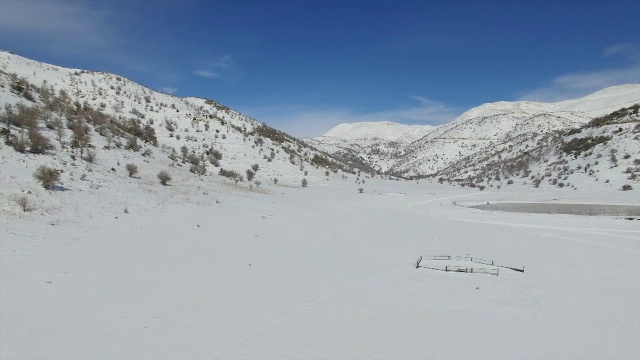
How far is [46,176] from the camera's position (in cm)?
1546

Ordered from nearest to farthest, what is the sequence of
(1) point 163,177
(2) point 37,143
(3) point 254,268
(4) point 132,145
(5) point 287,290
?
(5) point 287,290, (3) point 254,268, (2) point 37,143, (1) point 163,177, (4) point 132,145

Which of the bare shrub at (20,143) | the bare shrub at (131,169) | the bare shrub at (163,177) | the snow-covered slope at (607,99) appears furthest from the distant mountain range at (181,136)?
the snow-covered slope at (607,99)

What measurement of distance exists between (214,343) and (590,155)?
2026 inches

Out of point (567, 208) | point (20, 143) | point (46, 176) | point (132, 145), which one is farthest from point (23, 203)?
point (567, 208)

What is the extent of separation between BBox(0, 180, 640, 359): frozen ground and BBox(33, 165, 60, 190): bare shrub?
66cm

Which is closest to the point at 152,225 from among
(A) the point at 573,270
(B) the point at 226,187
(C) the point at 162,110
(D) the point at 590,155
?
(B) the point at 226,187

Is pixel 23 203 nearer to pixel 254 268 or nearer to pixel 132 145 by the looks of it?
pixel 254 268

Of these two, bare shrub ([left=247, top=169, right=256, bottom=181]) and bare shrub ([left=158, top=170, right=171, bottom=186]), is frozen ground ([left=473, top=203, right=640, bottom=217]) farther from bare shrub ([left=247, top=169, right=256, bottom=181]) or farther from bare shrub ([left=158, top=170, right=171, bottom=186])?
bare shrub ([left=158, top=170, right=171, bottom=186])

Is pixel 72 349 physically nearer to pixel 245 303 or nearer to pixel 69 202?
pixel 245 303

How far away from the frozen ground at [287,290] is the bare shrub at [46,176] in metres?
0.66

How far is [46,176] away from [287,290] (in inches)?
423

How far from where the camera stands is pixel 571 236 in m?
18.7

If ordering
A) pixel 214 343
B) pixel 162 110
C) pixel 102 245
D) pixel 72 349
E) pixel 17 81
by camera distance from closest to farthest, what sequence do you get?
pixel 72 349 → pixel 214 343 → pixel 102 245 → pixel 17 81 → pixel 162 110

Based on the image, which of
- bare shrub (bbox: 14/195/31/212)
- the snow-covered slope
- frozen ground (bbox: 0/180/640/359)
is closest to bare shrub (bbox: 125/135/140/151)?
frozen ground (bbox: 0/180/640/359)
